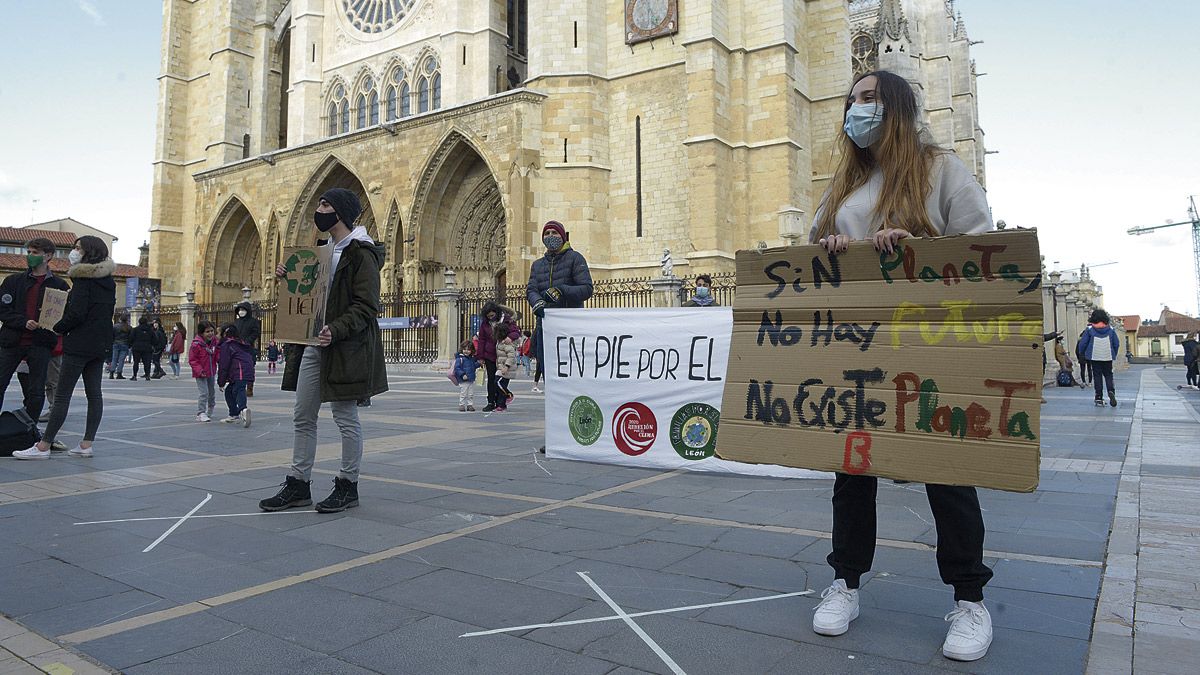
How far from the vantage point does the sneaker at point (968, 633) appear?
2094 millimetres

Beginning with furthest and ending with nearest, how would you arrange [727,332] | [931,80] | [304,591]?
[931,80] < [727,332] < [304,591]

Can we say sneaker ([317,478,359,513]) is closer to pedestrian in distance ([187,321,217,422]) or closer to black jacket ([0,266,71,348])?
black jacket ([0,266,71,348])

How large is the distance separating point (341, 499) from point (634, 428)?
2.39 m

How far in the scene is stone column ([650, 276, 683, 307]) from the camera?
1734cm

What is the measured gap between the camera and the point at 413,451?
20.9 feet

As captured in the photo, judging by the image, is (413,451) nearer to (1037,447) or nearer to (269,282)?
(1037,447)

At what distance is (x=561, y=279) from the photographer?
21.4 feet

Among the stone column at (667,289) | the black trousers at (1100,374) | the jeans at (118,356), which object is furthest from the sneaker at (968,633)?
the jeans at (118,356)

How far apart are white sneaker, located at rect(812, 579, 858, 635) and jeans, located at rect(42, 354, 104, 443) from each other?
5.64 m

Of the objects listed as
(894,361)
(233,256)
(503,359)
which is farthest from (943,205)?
(233,256)

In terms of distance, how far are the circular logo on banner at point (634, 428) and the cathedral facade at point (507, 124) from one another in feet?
48.1

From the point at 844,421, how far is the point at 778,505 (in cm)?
202

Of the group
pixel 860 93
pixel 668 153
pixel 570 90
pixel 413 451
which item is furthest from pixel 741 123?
pixel 860 93

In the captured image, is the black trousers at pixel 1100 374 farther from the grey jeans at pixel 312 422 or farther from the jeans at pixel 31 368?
the jeans at pixel 31 368
